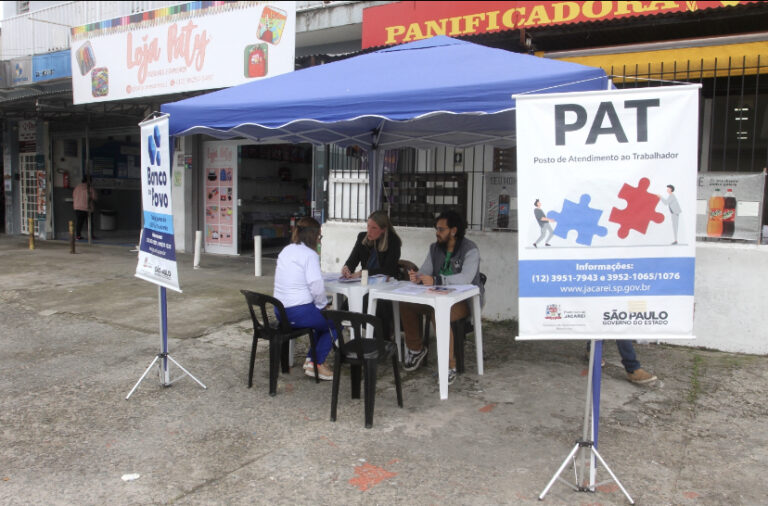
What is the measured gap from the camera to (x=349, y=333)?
6188 millimetres

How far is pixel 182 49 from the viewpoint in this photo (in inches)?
395

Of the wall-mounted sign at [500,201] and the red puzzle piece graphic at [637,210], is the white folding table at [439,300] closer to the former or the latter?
the red puzzle piece graphic at [637,210]

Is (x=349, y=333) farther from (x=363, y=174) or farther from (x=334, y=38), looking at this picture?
(x=334, y=38)

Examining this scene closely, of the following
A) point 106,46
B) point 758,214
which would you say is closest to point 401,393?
point 758,214

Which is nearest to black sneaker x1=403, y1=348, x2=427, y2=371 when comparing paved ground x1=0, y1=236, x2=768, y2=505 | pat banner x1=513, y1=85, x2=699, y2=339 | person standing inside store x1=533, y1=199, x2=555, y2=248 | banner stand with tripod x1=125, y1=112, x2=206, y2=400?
paved ground x1=0, y1=236, x2=768, y2=505

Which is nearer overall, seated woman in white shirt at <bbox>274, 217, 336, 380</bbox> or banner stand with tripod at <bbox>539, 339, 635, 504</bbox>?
banner stand with tripod at <bbox>539, 339, 635, 504</bbox>

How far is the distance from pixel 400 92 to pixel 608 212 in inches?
77.2

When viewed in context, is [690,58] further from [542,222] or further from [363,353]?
[363,353]

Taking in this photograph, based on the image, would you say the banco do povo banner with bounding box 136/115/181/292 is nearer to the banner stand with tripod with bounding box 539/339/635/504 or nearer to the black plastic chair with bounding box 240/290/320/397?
the black plastic chair with bounding box 240/290/320/397

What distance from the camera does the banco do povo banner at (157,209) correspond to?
4.29 meters

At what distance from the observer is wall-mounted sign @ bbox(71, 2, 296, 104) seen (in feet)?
29.7

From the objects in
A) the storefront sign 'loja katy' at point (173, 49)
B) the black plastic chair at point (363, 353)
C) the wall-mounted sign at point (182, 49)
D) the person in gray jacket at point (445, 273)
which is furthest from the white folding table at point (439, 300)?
the storefront sign 'loja katy' at point (173, 49)

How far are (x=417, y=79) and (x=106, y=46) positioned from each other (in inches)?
360

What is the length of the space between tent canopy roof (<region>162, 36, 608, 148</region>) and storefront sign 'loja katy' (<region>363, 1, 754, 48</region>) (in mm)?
2362
